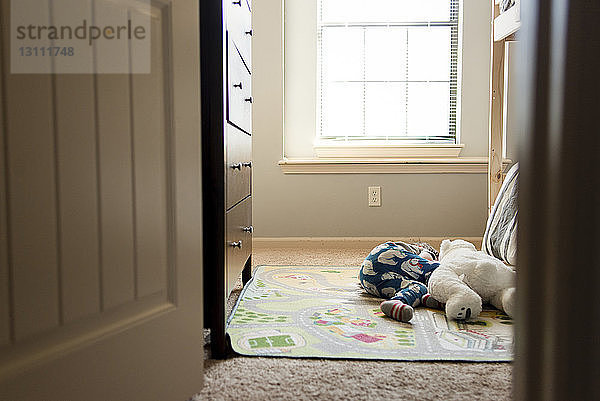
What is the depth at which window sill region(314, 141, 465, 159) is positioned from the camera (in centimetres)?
320

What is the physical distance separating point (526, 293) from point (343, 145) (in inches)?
116

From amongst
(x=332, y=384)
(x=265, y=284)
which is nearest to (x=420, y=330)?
(x=332, y=384)

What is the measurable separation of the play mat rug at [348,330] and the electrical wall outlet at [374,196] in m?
1.18

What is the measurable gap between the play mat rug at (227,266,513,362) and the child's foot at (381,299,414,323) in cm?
2

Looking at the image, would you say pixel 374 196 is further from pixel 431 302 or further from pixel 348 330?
pixel 348 330

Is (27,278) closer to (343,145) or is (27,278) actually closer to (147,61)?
(147,61)

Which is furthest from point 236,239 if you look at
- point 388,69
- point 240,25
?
point 388,69

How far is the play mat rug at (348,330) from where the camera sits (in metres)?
1.33

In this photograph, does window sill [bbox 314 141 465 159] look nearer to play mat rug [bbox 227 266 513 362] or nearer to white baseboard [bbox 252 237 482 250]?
white baseboard [bbox 252 237 482 250]

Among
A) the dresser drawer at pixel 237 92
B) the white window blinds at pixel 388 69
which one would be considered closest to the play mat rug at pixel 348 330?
the dresser drawer at pixel 237 92

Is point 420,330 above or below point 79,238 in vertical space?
below

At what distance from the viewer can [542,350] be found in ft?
1.05

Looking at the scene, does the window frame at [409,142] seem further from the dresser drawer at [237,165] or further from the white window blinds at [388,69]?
the dresser drawer at [237,165]

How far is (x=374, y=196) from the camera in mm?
3186
